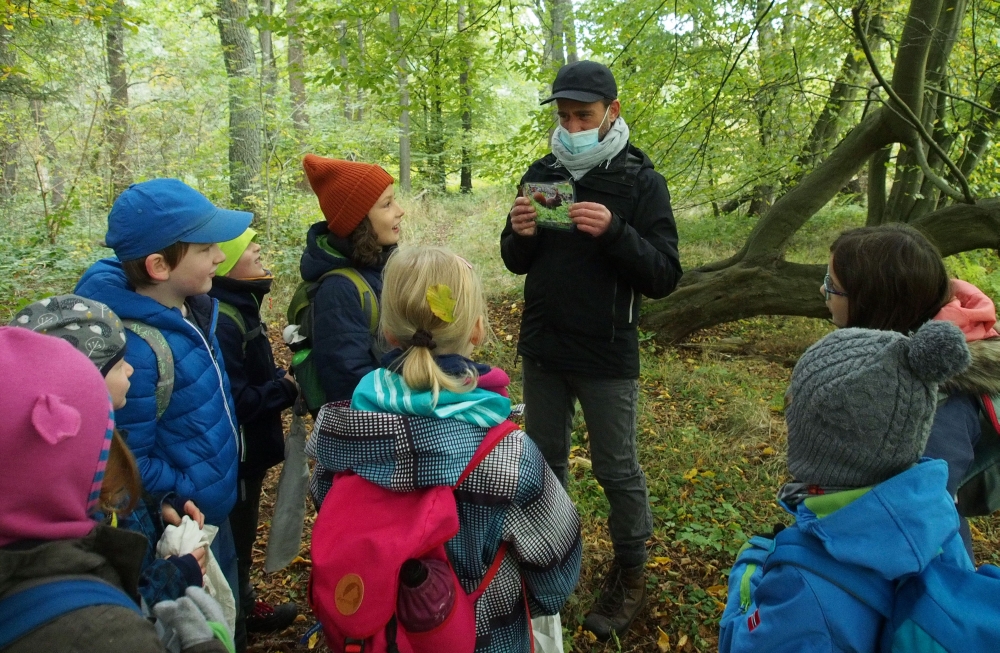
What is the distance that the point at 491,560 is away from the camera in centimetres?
177

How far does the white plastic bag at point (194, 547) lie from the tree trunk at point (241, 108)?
8.64 metres

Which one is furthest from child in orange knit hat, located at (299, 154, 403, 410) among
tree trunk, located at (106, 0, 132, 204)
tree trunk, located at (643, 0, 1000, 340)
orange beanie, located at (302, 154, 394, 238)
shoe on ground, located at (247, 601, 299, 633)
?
tree trunk, located at (106, 0, 132, 204)

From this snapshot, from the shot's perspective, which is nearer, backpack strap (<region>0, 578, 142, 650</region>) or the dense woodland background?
backpack strap (<region>0, 578, 142, 650</region>)

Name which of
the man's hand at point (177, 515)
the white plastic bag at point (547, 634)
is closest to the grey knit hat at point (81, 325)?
the man's hand at point (177, 515)

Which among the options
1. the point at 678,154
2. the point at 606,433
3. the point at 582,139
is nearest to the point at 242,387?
the point at 606,433

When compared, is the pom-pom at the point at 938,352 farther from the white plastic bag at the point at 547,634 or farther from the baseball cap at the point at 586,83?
the baseball cap at the point at 586,83

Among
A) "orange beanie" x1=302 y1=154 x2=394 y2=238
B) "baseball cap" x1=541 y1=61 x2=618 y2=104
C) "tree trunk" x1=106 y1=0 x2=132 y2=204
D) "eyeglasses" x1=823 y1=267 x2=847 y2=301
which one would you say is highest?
"tree trunk" x1=106 y1=0 x2=132 y2=204

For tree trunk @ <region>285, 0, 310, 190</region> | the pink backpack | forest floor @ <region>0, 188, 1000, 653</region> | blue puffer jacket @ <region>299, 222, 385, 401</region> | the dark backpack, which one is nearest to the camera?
the pink backpack

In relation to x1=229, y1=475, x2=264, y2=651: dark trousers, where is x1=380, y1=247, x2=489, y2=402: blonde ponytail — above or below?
above

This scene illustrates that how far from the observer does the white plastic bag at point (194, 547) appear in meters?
1.66

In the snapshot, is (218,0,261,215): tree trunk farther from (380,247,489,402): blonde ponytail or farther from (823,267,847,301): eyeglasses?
(823,267,847,301): eyeglasses

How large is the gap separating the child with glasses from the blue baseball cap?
1929 mm

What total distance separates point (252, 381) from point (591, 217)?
155 centimetres

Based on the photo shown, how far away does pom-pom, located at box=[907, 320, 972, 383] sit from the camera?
120 cm
